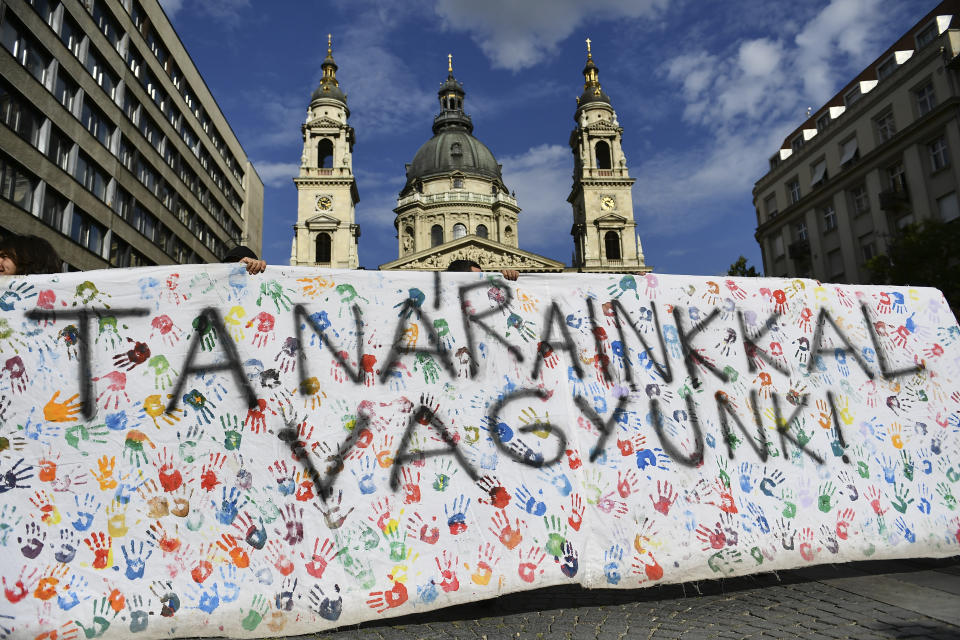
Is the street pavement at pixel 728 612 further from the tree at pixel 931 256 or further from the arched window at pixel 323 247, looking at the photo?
the arched window at pixel 323 247

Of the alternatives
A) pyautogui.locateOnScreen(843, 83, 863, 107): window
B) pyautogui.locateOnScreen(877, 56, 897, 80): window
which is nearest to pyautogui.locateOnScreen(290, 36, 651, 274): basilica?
pyautogui.locateOnScreen(843, 83, 863, 107): window

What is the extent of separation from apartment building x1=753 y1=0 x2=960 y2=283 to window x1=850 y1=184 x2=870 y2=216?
0.05 metres

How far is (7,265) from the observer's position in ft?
11.6

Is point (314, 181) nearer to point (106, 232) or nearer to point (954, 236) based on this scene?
point (106, 232)

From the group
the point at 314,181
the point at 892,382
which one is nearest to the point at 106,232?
the point at 314,181

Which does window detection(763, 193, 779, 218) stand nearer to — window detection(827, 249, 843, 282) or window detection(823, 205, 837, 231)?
window detection(823, 205, 837, 231)

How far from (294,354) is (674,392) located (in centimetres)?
256

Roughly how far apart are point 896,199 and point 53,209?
35223 millimetres

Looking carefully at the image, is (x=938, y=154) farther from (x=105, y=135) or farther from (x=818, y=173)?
(x=105, y=135)

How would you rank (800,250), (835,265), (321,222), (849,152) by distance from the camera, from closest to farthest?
(849,152), (835,265), (800,250), (321,222)

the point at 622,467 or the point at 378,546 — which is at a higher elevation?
the point at 622,467

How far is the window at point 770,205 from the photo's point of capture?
3612 cm

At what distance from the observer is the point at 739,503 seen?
12.3ft

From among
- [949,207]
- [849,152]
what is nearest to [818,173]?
[849,152]
